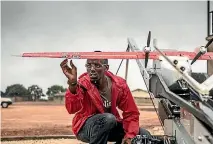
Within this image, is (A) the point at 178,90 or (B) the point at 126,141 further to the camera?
(B) the point at 126,141

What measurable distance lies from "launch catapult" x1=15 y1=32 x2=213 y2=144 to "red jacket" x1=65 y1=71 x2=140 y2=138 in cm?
39

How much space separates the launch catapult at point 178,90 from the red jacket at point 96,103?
39cm

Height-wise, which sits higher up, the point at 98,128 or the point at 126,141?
the point at 98,128

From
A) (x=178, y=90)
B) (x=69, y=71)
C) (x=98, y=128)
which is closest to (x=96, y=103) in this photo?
(x=98, y=128)

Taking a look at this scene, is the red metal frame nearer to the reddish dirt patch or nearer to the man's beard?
the man's beard

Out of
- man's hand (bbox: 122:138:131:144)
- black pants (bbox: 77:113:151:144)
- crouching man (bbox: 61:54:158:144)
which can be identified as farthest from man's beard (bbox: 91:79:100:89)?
man's hand (bbox: 122:138:131:144)

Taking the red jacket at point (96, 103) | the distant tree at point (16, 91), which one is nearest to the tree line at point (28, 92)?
the distant tree at point (16, 91)

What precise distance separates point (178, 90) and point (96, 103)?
1491 millimetres

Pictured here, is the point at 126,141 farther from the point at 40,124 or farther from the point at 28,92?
the point at 28,92

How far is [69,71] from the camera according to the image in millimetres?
4387

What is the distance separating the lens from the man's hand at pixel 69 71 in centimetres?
434

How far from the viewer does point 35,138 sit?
12211 mm

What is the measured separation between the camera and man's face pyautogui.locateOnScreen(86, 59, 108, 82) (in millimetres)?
5129

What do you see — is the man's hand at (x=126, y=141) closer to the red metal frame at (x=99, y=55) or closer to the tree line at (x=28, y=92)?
the red metal frame at (x=99, y=55)
